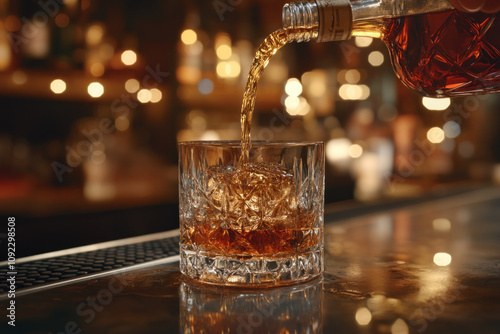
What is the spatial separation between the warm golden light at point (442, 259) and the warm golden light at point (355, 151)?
9.98 feet

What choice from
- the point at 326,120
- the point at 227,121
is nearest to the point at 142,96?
the point at 227,121

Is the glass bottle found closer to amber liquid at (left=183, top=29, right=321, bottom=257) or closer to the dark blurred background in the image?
amber liquid at (left=183, top=29, right=321, bottom=257)

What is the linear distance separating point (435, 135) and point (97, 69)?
3.25m

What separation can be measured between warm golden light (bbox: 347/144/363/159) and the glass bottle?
10.1 feet

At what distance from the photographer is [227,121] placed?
279 centimetres

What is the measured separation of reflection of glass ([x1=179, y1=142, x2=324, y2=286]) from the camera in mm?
Answer: 639

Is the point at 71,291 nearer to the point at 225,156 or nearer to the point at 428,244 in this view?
the point at 225,156

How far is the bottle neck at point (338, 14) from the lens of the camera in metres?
0.65

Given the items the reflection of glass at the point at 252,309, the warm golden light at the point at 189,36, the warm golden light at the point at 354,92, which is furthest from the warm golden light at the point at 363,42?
the reflection of glass at the point at 252,309

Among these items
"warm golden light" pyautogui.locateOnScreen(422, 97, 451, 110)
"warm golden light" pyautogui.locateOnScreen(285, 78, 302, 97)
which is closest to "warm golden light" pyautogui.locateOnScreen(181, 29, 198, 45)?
"warm golden light" pyautogui.locateOnScreen(285, 78, 302, 97)

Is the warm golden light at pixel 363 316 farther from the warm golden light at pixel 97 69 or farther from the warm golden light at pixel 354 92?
the warm golden light at pixel 354 92

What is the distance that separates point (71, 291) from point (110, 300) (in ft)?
0.23

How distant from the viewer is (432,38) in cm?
75

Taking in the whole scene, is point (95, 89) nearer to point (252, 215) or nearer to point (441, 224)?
point (441, 224)
